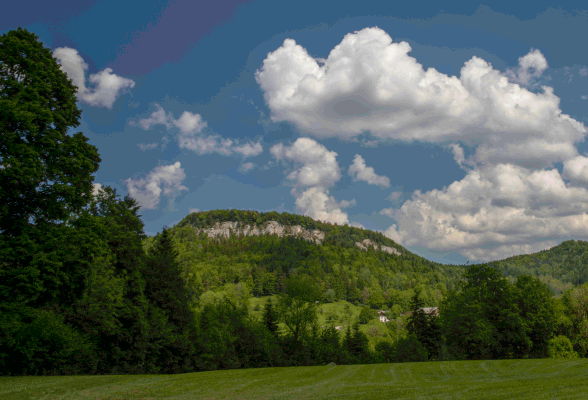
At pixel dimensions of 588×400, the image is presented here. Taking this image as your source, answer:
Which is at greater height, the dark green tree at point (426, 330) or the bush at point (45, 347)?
the bush at point (45, 347)

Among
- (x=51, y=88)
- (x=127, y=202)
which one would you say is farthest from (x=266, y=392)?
(x=127, y=202)

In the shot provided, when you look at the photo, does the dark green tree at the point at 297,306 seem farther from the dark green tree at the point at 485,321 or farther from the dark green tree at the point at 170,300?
the dark green tree at the point at 485,321

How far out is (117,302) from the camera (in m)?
26.8

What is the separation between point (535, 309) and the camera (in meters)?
50.5

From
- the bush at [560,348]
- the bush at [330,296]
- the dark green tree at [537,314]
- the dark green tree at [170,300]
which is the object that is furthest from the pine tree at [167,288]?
the bush at [330,296]

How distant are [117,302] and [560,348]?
5404 cm

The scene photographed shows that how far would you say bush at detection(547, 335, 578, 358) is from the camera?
4753cm

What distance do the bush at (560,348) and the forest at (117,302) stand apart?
15cm

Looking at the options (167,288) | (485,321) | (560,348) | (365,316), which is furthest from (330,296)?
(167,288)

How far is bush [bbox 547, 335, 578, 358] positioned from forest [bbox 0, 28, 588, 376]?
0.15 meters

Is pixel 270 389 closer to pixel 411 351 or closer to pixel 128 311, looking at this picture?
pixel 128 311

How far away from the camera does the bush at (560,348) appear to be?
4753 cm

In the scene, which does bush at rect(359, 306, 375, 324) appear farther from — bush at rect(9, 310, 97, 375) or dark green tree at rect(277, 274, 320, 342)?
bush at rect(9, 310, 97, 375)

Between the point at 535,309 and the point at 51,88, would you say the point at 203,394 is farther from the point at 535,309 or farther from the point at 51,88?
the point at 535,309
